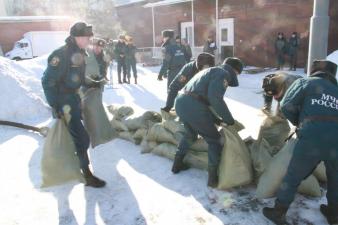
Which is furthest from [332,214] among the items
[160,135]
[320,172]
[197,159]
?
[160,135]

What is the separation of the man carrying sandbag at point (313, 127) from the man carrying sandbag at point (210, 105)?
28.7 inches

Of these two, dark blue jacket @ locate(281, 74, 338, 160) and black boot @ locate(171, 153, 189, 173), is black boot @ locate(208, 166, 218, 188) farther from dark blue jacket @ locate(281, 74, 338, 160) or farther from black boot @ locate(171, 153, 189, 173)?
dark blue jacket @ locate(281, 74, 338, 160)

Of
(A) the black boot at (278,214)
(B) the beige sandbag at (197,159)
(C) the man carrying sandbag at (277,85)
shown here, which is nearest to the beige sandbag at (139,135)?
(B) the beige sandbag at (197,159)

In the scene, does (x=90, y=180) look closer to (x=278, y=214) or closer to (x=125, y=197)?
(x=125, y=197)

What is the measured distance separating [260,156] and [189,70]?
5.46ft

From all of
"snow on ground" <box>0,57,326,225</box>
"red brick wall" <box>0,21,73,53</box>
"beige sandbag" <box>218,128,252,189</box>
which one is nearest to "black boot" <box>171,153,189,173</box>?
"snow on ground" <box>0,57,326,225</box>

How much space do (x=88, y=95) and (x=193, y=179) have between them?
1520mm

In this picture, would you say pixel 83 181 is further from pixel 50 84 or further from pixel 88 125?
pixel 50 84

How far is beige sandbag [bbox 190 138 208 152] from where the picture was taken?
14.0ft

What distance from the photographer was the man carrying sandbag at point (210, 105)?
11.6 ft

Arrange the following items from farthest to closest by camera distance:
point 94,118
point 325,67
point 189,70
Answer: point 189,70, point 94,118, point 325,67

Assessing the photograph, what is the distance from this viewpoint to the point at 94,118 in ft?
14.3

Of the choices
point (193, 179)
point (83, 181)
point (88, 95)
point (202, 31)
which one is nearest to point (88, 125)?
point (88, 95)

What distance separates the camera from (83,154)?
3.92 metres
